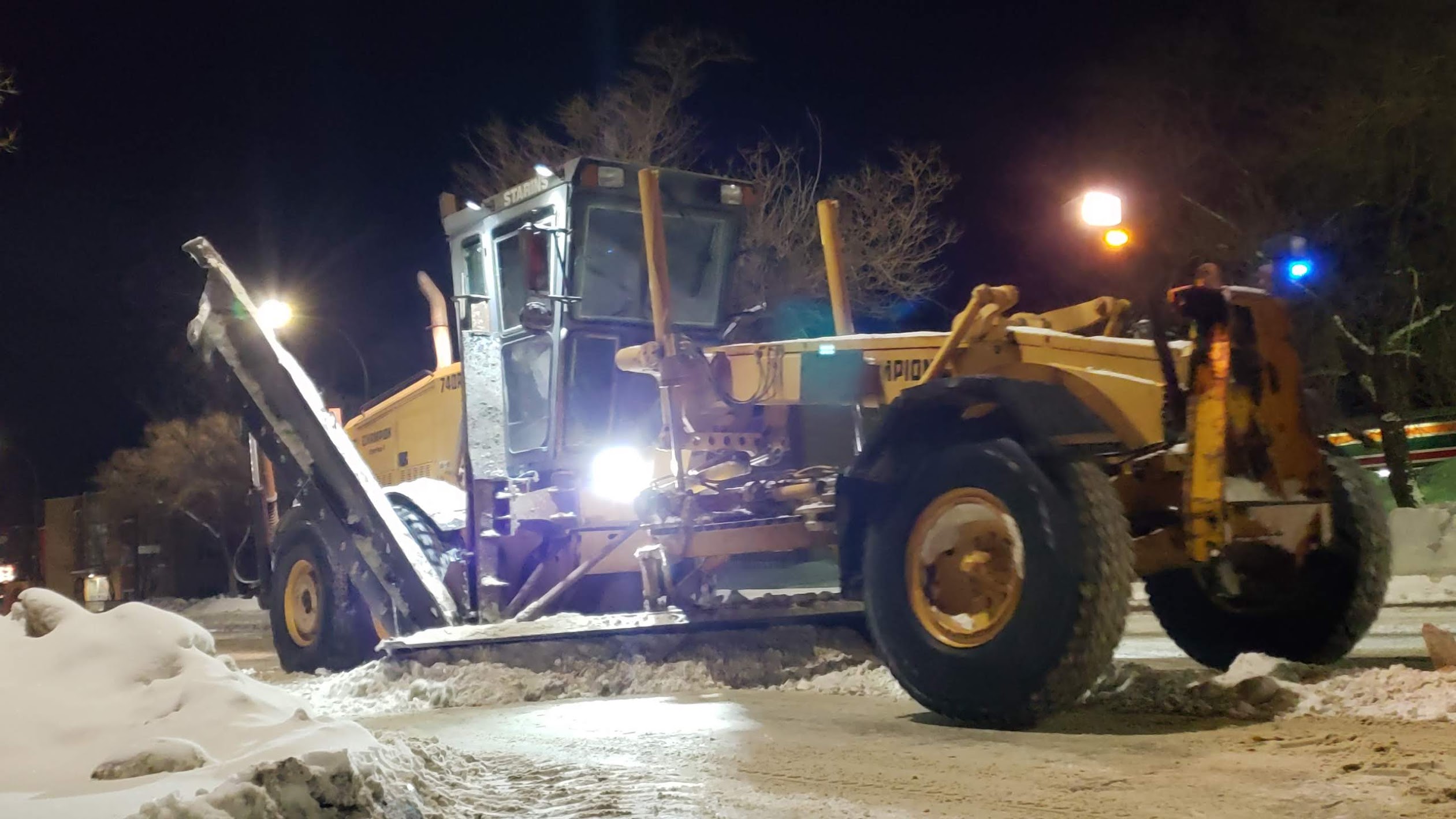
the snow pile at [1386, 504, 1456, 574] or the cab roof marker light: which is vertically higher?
the cab roof marker light

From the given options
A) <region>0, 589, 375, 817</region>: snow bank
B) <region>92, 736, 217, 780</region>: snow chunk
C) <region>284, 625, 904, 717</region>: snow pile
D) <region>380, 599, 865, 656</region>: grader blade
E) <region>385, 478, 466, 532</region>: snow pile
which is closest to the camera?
<region>0, 589, 375, 817</region>: snow bank

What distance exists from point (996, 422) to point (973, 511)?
397mm

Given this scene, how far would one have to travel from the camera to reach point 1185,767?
447 cm

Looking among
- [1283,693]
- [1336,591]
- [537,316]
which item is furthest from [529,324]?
[1283,693]

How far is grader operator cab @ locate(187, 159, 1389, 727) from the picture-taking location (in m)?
5.41

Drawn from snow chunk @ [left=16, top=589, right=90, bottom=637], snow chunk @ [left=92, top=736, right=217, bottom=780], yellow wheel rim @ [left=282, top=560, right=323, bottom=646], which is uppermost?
snow chunk @ [left=16, top=589, right=90, bottom=637]

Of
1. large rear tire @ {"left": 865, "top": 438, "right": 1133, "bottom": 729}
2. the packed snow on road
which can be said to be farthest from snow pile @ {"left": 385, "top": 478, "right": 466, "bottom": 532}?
large rear tire @ {"left": 865, "top": 438, "right": 1133, "bottom": 729}

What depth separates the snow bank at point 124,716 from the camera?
4.10m

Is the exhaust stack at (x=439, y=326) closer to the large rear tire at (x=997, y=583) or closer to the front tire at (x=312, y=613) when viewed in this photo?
the front tire at (x=312, y=613)

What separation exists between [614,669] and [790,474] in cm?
159

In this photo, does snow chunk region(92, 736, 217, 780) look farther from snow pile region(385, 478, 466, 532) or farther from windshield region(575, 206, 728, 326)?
windshield region(575, 206, 728, 326)

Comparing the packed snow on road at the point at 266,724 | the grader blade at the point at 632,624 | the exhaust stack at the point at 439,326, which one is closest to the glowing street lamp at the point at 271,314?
the exhaust stack at the point at 439,326

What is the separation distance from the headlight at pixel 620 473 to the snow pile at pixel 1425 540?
9363 mm

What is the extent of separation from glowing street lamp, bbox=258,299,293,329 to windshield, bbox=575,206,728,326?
262cm
